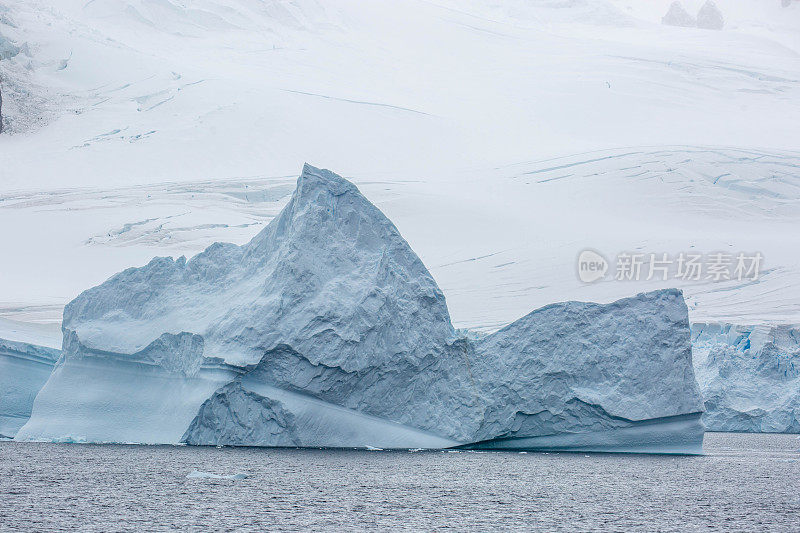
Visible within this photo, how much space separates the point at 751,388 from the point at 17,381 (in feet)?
48.2

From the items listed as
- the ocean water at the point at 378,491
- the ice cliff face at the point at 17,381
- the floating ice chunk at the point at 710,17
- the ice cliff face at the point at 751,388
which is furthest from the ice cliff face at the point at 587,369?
the floating ice chunk at the point at 710,17

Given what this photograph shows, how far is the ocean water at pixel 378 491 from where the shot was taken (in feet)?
29.1

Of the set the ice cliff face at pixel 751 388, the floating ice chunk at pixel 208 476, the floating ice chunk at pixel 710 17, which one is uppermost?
the floating ice chunk at pixel 710 17

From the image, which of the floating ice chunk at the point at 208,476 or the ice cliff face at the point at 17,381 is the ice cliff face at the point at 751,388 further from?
the ice cliff face at the point at 17,381

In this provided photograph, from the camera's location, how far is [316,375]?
13.0 m

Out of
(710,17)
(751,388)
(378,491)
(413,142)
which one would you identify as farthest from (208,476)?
(710,17)

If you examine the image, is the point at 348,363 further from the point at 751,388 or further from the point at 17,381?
the point at 751,388

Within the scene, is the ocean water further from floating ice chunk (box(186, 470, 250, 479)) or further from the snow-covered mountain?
the snow-covered mountain

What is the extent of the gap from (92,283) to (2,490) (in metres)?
20.5

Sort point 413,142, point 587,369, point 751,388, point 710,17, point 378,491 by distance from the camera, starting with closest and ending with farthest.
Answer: point 378,491 < point 587,369 < point 751,388 < point 413,142 < point 710,17

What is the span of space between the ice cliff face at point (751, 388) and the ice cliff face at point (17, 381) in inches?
533

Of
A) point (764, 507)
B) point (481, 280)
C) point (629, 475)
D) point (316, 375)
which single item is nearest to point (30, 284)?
point (481, 280)

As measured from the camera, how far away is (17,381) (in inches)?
596

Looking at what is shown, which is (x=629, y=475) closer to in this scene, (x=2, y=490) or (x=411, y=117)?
(x=2, y=490)
